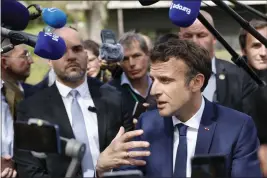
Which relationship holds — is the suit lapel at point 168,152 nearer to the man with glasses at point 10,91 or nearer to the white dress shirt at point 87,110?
the white dress shirt at point 87,110

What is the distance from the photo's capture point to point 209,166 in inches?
64.8

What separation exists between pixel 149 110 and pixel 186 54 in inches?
33.4

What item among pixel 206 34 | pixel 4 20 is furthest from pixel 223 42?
pixel 206 34

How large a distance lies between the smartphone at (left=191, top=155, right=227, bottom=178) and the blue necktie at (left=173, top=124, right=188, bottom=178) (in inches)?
38.4

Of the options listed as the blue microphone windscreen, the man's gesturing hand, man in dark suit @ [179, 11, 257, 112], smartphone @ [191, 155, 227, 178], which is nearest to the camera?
smartphone @ [191, 155, 227, 178]

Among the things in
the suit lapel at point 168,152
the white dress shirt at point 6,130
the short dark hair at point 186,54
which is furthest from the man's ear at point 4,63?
the suit lapel at point 168,152

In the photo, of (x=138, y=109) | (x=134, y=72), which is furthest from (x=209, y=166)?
(x=134, y=72)

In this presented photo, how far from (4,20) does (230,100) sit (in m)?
1.92

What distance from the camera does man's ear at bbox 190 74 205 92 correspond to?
285 centimetres

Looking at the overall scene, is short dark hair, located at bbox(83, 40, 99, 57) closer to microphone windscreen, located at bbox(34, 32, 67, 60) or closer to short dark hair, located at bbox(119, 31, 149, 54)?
short dark hair, located at bbox(119, 31, 149, 54)

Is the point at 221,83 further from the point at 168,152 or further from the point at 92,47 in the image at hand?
the point at 92,47

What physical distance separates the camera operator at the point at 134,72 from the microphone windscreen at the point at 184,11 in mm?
2322

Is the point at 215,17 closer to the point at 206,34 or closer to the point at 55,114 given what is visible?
the point at 206,34

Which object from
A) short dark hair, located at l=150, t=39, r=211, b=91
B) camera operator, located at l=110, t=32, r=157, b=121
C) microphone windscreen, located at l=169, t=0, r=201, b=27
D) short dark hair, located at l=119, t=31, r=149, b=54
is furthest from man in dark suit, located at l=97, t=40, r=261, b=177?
short dark hair, located at l=119, t=31, r=149, b=54
